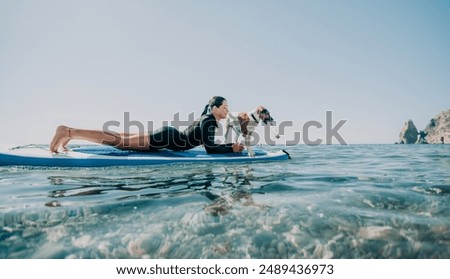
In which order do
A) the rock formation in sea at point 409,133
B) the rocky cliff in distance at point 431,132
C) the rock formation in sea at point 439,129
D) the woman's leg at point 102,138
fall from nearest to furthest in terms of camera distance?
the woman's leg at point 102,138 → the rock formation in sea at point 439,129 → the rocky cliff in distance at point 431,132 → the rock formation in sea at point 409,133

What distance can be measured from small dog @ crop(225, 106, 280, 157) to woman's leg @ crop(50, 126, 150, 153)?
3144mm

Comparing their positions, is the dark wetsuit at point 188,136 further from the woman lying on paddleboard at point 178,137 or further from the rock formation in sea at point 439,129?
the rock formation in sea at point 439,129

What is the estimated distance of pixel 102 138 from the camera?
25.5 feet

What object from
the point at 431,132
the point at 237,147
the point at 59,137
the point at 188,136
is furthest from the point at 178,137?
the point at 431,132

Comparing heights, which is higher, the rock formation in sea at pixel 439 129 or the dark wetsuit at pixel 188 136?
the rock formation in sea at pixel 439 129

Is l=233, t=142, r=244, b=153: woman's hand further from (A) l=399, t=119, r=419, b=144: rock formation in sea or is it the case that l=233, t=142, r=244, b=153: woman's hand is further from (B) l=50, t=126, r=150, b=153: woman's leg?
(A) l=399, t=119, r=419, b=144: rock formation in sea

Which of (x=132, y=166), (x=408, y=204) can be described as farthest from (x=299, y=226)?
(x=132, y=166)

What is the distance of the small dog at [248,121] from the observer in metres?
9.51

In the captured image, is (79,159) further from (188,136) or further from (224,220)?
(224,220)

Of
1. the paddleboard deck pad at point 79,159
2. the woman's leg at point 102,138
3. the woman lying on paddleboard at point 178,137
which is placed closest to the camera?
the paddleboard deck pad at point 79,159

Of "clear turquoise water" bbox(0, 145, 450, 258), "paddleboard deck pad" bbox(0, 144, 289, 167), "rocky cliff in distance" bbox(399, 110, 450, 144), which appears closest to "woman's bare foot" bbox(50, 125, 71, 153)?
"paddleboard deck pad" bbox(0, 144, 289, 167)

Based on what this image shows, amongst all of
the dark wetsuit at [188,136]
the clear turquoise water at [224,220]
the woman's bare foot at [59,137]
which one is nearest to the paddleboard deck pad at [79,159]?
the woman's bare foot at [59,137]

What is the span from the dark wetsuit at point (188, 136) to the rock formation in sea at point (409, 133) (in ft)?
656
